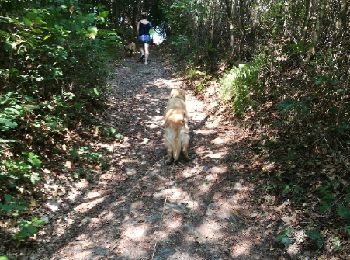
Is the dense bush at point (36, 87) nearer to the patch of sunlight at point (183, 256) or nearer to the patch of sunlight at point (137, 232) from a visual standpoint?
the patch of sunlight at point (137, 232)

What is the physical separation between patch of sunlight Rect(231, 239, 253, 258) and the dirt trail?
0.01 m

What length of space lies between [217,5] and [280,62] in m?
5.51

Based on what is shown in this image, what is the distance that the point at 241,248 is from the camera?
422 centimetres

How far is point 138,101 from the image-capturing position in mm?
10094

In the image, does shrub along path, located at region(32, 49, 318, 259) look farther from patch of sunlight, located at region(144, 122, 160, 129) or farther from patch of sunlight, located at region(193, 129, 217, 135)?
patch of sunlight, located at region(144, 122, 160, 129)

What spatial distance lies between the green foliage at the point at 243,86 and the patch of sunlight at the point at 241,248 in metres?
3.70

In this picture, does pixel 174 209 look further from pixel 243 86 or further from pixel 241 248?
pixel 243 86

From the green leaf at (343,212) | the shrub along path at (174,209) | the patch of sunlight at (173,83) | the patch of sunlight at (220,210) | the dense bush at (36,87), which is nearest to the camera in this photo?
the green leaf at (343,212)

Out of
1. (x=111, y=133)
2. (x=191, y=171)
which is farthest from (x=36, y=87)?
(x=191, y=171)

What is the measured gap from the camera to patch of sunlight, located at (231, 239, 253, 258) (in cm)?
413

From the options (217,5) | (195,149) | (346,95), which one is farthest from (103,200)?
(217,5)

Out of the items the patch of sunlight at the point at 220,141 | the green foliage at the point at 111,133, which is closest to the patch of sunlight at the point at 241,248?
the patch of sunlight at the point at 220,141

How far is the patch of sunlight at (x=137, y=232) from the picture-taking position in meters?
4.41

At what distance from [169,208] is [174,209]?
79mm
